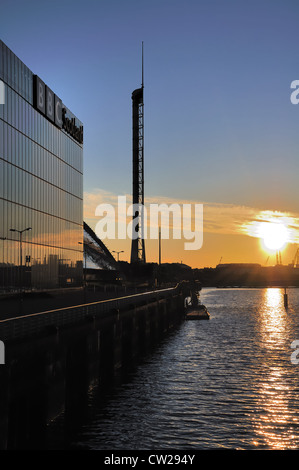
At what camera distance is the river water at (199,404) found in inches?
1075

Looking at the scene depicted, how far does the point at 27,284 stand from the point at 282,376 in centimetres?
3930

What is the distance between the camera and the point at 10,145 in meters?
66.4

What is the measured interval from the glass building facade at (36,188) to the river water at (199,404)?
23175 millimetres

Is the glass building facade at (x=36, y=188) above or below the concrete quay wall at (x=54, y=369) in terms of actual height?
above

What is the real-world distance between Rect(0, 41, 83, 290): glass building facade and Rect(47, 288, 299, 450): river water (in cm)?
2317

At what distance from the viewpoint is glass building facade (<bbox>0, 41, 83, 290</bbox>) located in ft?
216

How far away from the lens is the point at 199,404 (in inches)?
1361

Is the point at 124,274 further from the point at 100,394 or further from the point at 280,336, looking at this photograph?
the point at 100,394

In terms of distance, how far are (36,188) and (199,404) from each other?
48000mm

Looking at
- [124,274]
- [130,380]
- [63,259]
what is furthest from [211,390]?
[124,274]
